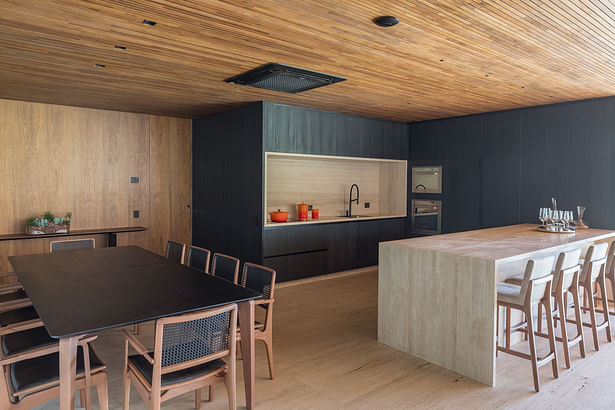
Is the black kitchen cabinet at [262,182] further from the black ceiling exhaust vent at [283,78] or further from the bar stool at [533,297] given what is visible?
the bar stool at [533,297]

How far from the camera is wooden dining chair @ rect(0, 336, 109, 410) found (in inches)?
76.7

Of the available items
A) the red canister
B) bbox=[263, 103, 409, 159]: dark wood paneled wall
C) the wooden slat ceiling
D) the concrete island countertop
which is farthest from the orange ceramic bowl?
the concrete island countertop

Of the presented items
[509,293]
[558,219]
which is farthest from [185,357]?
[558,219]

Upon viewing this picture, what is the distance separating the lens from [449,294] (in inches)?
122

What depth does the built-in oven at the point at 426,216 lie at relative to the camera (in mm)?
6668

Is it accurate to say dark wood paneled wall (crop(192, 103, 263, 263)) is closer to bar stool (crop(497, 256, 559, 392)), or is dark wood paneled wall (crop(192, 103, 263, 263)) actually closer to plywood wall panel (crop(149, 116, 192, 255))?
plywood wall panel (crop(149, 116, 192, 255))

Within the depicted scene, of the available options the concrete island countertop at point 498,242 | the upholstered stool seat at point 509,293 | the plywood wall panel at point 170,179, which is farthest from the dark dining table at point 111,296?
the plywood wall panel at point 170,179

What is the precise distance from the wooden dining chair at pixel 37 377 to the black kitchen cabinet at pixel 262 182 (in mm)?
3215

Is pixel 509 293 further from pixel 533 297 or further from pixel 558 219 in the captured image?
pixel 558 219

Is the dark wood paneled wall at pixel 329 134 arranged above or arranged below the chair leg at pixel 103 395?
above

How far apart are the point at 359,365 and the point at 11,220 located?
4780 mm

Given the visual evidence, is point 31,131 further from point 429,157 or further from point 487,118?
point 487,118

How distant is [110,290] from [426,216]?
5362mm

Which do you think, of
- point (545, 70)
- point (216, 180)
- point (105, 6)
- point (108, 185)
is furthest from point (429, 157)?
point (105, 6)
